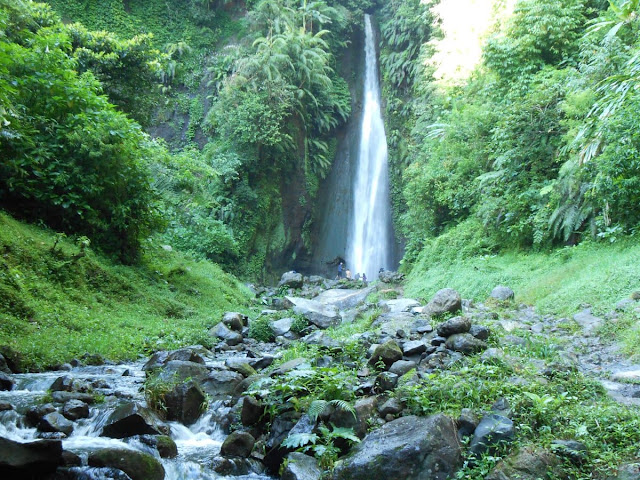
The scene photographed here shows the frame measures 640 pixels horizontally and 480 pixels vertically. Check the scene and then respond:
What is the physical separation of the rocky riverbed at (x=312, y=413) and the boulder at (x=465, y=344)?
0.02m

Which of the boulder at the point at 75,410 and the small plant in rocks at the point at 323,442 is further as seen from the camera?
the boulder at the point at 75,410

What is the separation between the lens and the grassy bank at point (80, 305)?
284 inches

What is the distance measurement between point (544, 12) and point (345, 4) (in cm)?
2078

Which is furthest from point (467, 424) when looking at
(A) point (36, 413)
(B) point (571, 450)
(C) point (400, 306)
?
(C) point (400, 306)

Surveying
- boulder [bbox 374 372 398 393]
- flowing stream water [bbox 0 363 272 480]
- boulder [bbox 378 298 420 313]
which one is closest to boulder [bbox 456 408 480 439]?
boulder [bbox 374 372 398 393]

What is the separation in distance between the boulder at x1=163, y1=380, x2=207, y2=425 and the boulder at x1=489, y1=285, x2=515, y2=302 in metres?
7.93

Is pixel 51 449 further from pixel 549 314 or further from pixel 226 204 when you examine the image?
pixel 226 204


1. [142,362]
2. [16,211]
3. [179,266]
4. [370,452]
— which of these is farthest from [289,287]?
[370,452]

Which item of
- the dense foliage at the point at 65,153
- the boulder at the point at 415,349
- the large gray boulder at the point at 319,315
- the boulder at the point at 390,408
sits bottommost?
the large gray boulder at the point at 319,315

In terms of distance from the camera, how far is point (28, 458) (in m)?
3.55

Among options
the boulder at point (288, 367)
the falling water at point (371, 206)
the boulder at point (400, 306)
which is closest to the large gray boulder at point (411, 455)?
the boulder at point (288, 367)

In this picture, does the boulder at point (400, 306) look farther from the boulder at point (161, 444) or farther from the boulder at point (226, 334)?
the boulder at point (161, 444)

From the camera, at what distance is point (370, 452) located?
3992 mm

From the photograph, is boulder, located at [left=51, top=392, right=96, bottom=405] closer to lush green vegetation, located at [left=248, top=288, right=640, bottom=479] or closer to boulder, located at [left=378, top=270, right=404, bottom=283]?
lush green vegetation, located at [left=248, top=288, right=640, bottom=479]
